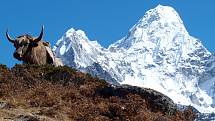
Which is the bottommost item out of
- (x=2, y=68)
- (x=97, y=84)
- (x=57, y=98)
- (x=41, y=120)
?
(x=41, y=120)

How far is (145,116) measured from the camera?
15555mm

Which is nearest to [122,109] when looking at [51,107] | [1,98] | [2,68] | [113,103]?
[113,103]

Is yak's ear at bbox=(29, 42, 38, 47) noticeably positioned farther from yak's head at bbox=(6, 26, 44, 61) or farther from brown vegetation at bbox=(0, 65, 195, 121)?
brown vegetation at bbox=(0, 65, 195, 121)

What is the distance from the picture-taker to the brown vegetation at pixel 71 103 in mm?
15570

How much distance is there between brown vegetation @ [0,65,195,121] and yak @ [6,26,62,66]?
1167cm

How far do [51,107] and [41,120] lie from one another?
1.63 metres

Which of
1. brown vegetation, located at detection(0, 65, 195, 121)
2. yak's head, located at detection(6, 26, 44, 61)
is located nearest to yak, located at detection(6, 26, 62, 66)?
yak's head, located at detection(6, 26, 44, 61)

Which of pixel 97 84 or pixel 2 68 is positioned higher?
pixel 2 68

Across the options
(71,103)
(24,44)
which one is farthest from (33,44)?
(71,103)

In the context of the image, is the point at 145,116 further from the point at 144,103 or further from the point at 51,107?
the point at 51,107

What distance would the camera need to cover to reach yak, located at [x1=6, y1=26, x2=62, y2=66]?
3095 cm

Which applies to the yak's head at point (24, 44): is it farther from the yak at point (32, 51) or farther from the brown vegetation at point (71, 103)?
the brown vegetation at point (71, 103)

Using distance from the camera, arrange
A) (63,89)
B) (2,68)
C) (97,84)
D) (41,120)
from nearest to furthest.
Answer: (41,120)
(63,89)
(97,84)
(2,68)

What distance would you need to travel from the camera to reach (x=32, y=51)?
31156mm
